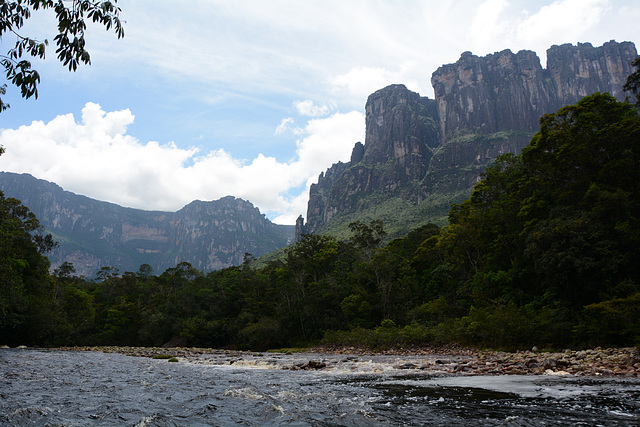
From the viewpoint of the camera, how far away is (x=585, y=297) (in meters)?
21.5

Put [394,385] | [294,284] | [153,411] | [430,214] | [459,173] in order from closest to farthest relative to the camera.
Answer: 1. [153,411]
2. [394,385]
3. [294,284]
4. [430,214]
5. [459,173]

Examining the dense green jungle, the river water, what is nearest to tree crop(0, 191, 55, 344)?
the dense green jungle

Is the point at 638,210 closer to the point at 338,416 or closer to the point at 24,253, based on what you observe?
the point at 338,416

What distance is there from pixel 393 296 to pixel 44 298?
38.1 meters

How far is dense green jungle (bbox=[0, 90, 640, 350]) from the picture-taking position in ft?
68.5

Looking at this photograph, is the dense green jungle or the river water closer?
the river water

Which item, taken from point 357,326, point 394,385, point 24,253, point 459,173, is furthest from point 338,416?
point 459,173

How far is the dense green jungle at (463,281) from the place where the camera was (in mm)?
20875

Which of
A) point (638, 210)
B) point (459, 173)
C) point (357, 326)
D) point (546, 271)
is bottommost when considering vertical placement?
point (357, 326)

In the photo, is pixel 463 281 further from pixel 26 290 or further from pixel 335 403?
pixel 26 290

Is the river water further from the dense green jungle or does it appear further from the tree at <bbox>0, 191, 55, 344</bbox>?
the tree at <bbox>0, 191, 55, 344</bbox>

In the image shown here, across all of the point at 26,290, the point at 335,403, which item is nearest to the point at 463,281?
the point at 335,403

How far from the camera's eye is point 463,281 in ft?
126

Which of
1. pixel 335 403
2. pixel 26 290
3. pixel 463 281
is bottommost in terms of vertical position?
pixel 335 403
